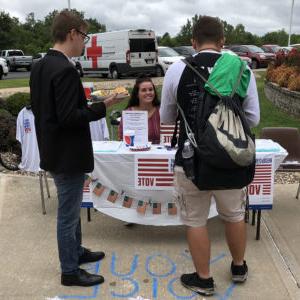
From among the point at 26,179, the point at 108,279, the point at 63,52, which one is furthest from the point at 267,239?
the point at 26,179

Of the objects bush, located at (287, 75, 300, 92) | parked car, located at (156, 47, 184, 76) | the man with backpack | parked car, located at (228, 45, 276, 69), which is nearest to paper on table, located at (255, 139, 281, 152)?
the man with backpack

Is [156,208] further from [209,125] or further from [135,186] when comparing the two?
[209,125]

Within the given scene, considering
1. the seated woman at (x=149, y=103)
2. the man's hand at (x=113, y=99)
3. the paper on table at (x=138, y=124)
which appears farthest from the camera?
the seated woman at (x=149, y=103)

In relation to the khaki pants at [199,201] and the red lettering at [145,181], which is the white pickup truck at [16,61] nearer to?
the red lettering at [145,181]

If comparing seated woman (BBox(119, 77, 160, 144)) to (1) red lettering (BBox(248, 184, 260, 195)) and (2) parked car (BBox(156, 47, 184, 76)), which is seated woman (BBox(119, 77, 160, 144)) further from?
(2) parked car (BBox(156, 47, 184, 76))

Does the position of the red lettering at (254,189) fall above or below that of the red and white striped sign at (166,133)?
below

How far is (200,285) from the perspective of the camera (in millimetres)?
3076

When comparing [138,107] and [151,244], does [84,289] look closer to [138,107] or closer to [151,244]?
[151,244]

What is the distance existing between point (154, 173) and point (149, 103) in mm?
1182

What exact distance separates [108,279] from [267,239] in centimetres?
148

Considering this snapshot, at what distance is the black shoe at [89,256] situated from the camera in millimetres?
3521

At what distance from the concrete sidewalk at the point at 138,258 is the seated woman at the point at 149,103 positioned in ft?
3.09

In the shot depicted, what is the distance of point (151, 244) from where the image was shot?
3.89 metres

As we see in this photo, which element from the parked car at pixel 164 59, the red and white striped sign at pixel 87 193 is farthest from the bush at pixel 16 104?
the parked car at pixel 164 59
